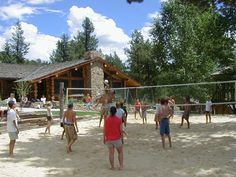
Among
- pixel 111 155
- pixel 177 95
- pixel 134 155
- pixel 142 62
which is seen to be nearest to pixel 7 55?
pixel 142 62

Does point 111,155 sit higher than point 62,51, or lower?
lower

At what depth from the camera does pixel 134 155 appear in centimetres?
1314

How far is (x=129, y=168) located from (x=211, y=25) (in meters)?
20.4

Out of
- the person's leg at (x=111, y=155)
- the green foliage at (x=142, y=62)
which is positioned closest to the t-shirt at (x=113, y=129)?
the person's leg at (x=111, y=155)

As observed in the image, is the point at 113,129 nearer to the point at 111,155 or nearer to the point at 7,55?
the point at 111,155

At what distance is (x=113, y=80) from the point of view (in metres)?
43.1

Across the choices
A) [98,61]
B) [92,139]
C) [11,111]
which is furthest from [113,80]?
[11,111]

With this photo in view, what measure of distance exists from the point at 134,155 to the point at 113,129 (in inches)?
104

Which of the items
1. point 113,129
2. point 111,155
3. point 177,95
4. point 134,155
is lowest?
point 134,155

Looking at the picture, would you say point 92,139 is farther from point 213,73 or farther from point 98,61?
point 213,73

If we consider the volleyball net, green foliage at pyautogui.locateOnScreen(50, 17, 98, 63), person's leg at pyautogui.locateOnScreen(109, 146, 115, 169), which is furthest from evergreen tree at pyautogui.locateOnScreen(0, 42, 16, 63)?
person's leg at pyautogui.locateOnScreen(109, 146, 115, 169)

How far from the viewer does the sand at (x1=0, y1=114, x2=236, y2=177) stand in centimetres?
1091

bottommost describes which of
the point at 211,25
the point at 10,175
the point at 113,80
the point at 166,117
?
the point at 10,175

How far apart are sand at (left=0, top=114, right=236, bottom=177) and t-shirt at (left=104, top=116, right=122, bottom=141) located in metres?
0.84
